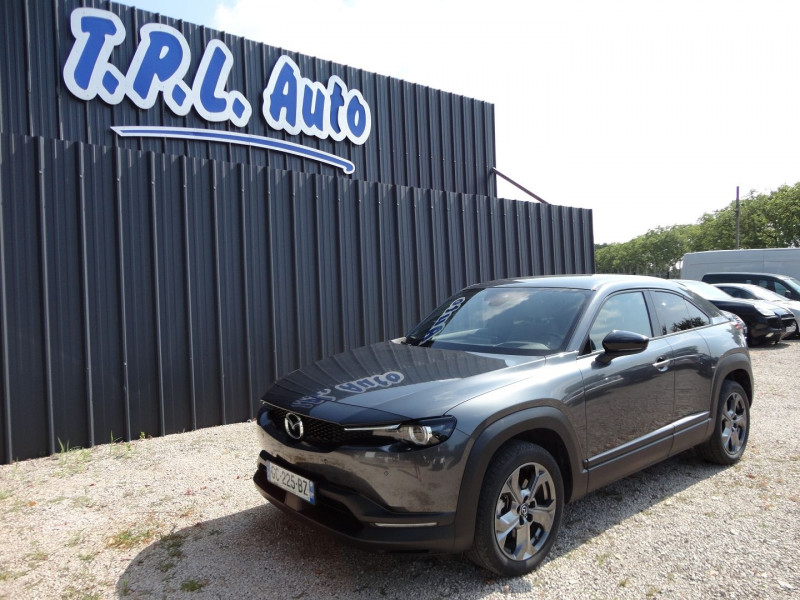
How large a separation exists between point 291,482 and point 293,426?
30 cm

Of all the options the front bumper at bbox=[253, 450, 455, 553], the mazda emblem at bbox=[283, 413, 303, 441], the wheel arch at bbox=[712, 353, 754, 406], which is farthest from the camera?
the wheel arch at bbox=[712, 353, 754, 406]

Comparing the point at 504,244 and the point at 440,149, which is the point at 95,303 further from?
the point at 440,149

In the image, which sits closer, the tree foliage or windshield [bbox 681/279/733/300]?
windshield [bbox 681/279/733/300]

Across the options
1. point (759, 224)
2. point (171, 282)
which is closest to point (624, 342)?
point (171, 282)

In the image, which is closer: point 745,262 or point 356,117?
point 356,117

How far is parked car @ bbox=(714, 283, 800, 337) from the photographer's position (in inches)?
514

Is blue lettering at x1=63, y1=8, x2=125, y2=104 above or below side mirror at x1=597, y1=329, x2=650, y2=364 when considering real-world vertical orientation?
above

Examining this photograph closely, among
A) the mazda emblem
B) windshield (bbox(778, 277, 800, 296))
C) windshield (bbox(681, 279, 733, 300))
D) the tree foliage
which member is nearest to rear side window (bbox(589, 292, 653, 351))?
the mazda emblem

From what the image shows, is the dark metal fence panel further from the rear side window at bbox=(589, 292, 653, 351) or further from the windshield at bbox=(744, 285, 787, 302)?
the rear side window at bbox=(589, 292, 653, 351)

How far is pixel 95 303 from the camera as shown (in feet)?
18.1

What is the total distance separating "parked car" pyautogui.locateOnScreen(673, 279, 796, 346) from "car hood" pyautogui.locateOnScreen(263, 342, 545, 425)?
1023 cm

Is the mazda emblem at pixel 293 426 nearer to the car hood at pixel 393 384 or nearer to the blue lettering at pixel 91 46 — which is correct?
the car hood at pixel 393 384

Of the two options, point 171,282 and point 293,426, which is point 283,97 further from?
point 293,426

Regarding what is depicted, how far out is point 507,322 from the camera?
3.90m
